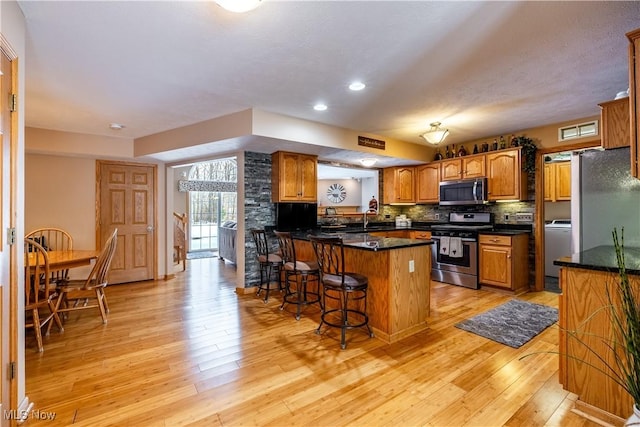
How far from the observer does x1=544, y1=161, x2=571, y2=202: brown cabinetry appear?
544 centimetres

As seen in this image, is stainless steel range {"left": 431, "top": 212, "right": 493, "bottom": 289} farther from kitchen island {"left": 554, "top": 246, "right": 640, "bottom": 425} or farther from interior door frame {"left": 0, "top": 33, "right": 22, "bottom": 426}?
interior door frame {"left": 0, "top": 33, "right": 22, "bottom": 426}

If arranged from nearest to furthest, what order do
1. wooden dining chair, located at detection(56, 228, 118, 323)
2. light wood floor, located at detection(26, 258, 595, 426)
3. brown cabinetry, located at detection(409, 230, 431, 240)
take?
light wood floor, located at detection(26, 258, 595, 426) < wooden dining chair, located at detection(56, 228, 118, 323) < brown cabinetry, located at detection(409, 230, 431, 240)

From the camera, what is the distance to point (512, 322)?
3.26 m

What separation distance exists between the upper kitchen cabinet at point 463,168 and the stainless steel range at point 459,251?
2.43 ft

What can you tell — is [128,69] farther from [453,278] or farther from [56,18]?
[453,278]

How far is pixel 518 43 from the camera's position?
2168 mm

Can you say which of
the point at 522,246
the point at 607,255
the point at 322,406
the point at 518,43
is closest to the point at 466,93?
the point at 518,43

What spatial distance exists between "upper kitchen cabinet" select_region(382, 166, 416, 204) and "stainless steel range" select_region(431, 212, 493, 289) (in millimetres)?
1053

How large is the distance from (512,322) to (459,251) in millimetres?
1668

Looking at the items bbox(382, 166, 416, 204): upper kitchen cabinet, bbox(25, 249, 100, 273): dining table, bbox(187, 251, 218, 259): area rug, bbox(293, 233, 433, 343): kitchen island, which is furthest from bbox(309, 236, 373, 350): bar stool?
bbox(187, 251, 218, 259): area rug

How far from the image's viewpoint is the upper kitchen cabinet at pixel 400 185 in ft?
19.9

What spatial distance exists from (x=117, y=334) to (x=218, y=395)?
1.67 metres

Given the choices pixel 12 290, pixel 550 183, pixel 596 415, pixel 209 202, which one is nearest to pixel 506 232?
pixel 550 183

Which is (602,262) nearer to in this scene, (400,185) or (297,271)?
(297,271)
